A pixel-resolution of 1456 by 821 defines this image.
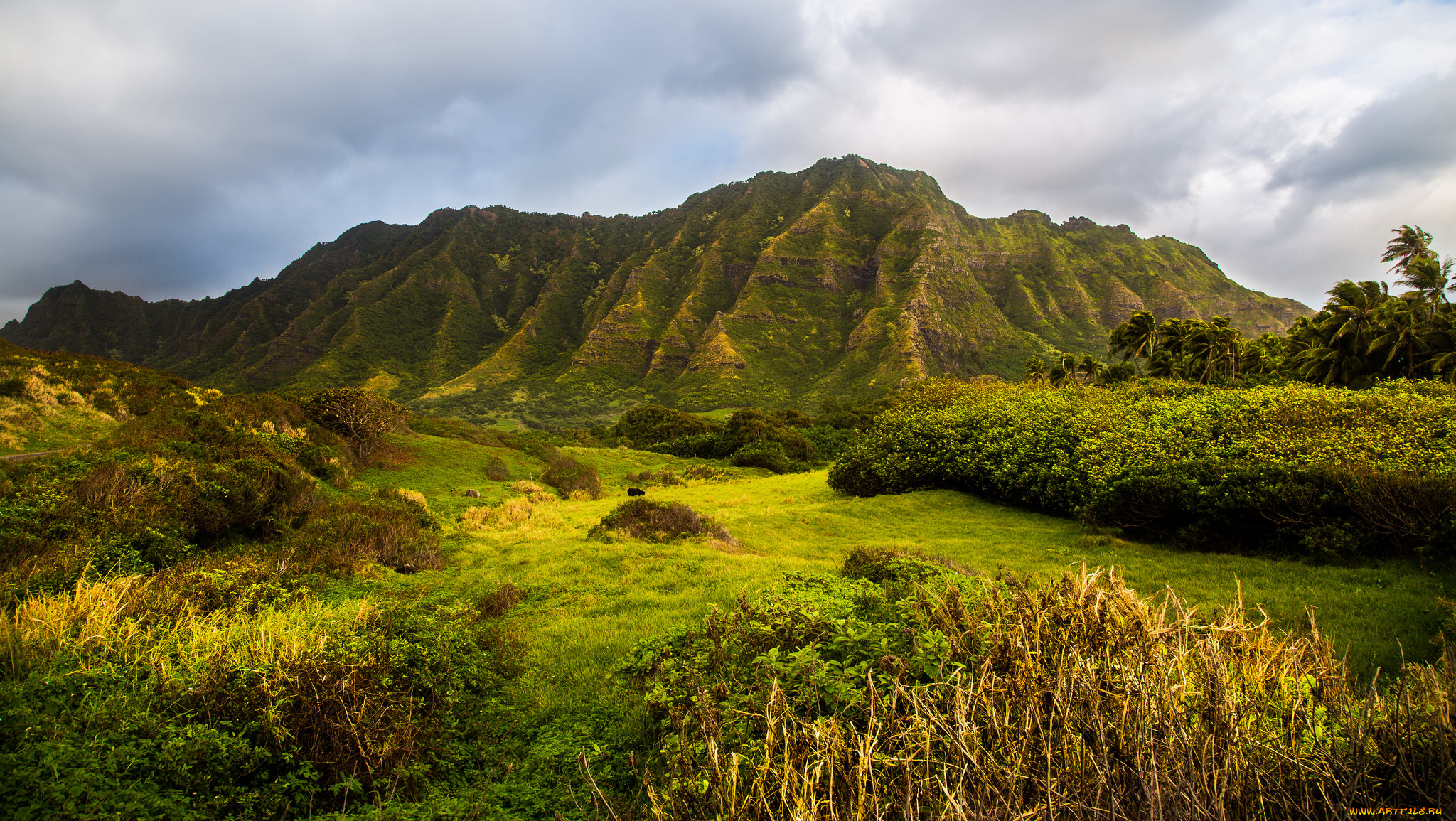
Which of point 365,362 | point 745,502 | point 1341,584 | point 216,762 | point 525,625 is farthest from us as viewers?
point 365,362

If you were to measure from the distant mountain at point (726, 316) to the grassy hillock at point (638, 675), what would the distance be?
10710cm

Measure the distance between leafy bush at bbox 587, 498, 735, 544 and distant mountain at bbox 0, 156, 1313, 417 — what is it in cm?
10028

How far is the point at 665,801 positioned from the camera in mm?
3109

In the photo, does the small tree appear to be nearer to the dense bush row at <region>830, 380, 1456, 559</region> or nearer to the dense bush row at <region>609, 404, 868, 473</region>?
the dense bush row at <region>830, 380, 1456, 559</region>

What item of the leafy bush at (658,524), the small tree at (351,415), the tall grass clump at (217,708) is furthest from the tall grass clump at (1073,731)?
the small tree at (351,415)

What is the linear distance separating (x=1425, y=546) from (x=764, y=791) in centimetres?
1515

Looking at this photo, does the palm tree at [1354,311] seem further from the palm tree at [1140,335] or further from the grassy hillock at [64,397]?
the grassy hillock at [64,397]

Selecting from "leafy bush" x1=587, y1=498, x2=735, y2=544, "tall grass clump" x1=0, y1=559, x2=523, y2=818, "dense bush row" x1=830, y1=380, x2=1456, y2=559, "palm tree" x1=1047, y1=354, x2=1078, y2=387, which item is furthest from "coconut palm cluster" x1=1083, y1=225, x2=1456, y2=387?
"tall grass clump" x1=0, y1=559, x2=523, y2=818

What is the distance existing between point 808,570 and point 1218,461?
478 inches

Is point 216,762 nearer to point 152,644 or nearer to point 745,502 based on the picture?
point 152,644

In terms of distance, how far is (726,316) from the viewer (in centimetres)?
14988

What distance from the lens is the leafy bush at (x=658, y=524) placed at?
16.3m

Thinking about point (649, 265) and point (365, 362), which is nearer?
point (365, 362)

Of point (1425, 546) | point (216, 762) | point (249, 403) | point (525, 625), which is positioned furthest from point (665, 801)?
point (249, 403)
